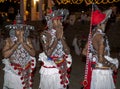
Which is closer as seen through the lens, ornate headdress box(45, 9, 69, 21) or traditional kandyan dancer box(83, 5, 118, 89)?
traditional kandyan dancer box(83, 5, 118, 89)

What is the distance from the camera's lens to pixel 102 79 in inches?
303

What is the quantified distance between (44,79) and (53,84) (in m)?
0.22

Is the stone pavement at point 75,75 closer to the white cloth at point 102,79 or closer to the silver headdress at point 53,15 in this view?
the white cloth at point 102,79

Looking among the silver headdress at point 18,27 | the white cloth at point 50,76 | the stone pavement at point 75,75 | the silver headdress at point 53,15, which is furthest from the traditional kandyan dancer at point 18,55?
the stone pavement at point 75,75

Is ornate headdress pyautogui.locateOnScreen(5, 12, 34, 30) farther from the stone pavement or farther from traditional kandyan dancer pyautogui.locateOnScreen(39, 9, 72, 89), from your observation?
the stone pavement

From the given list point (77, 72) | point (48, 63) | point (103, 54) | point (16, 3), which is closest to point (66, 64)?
point (48, 63)

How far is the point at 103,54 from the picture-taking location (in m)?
7.46

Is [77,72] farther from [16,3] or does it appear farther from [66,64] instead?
[16,3]

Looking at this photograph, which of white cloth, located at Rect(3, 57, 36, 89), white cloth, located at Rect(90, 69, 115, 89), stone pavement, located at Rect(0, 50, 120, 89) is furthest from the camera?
stone pavement, located at Rect(0, 50, 120, 89)

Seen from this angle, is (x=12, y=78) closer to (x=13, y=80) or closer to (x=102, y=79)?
(x=13, y=80)

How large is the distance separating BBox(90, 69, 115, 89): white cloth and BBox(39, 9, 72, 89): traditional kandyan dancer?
0.63 meters

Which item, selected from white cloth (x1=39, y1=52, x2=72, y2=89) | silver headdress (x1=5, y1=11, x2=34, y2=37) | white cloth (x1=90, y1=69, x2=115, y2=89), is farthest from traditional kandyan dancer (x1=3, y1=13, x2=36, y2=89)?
white cloth (x1=90, y1=69, x2=115, y2=89)

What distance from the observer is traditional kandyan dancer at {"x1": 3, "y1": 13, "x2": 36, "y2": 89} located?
24.4 ft

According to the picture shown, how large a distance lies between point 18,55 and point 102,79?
1774 mm
